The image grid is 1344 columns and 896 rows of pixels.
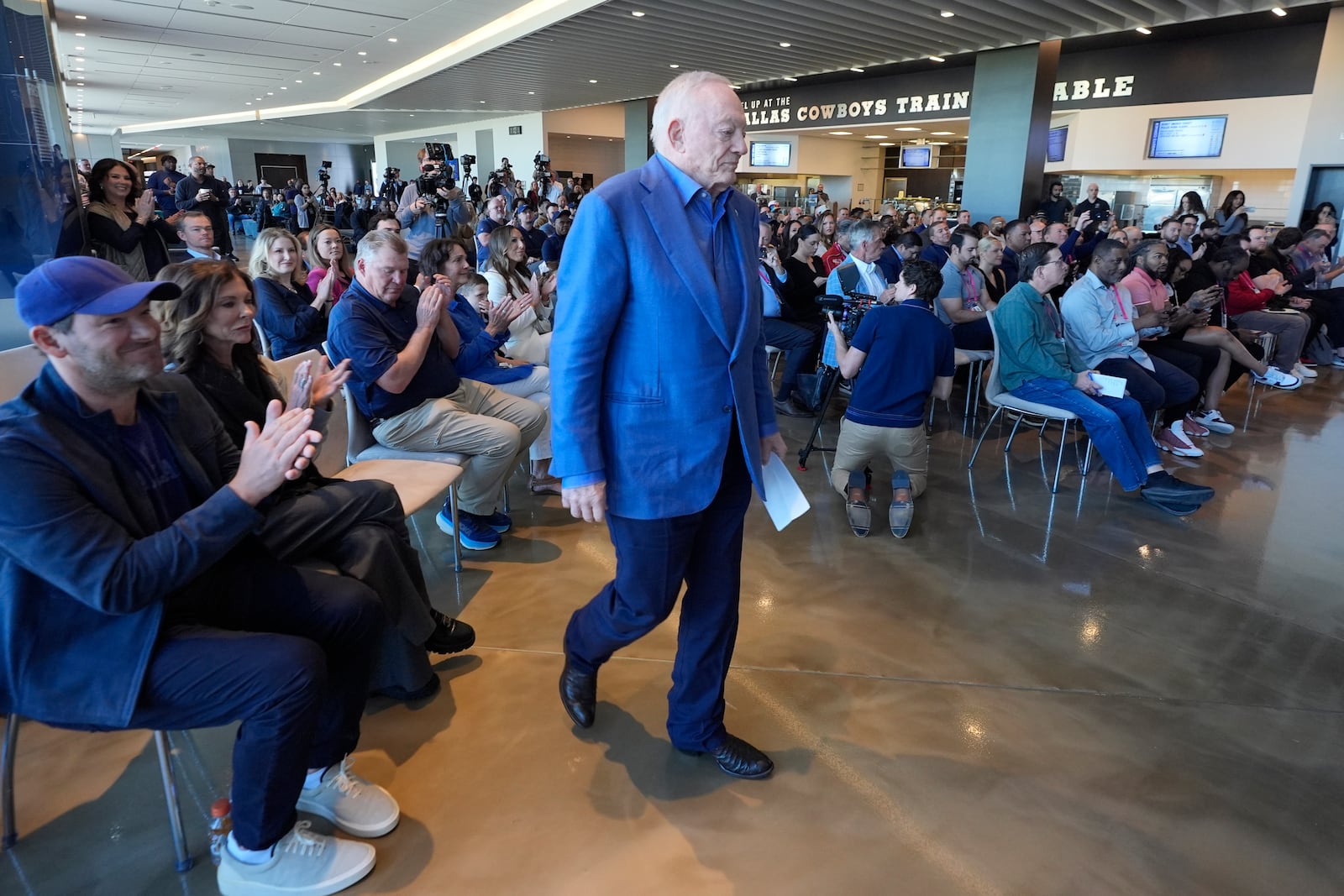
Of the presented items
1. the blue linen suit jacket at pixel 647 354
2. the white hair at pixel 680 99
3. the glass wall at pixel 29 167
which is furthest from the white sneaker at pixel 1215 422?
the glass wall at pixel 29 167

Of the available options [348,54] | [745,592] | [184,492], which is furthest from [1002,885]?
[348,54]

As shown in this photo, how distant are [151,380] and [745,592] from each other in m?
2.02

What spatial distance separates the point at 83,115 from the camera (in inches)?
883

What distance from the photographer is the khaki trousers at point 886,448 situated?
144 inches

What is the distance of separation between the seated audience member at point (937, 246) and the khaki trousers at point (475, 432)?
3608 millimetres

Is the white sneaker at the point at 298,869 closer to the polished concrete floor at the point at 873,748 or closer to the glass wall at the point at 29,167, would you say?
the polished concrete floor at the point at 873,748

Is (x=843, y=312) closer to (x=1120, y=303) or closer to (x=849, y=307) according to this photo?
(x=849, y=307)

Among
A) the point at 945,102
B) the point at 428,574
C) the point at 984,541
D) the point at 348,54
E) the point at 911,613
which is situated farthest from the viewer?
the point at 945,102

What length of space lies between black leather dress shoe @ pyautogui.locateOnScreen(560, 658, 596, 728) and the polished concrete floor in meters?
0.05

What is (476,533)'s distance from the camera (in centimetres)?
329

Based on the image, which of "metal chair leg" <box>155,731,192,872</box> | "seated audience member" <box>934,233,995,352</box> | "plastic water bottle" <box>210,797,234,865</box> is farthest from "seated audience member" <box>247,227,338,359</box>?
"seated audience member" <box>934,233,995,352</box>

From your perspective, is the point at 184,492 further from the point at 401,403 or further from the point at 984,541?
the point at 984,541

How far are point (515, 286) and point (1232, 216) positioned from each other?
9383mm

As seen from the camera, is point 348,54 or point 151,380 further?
point 348,54
